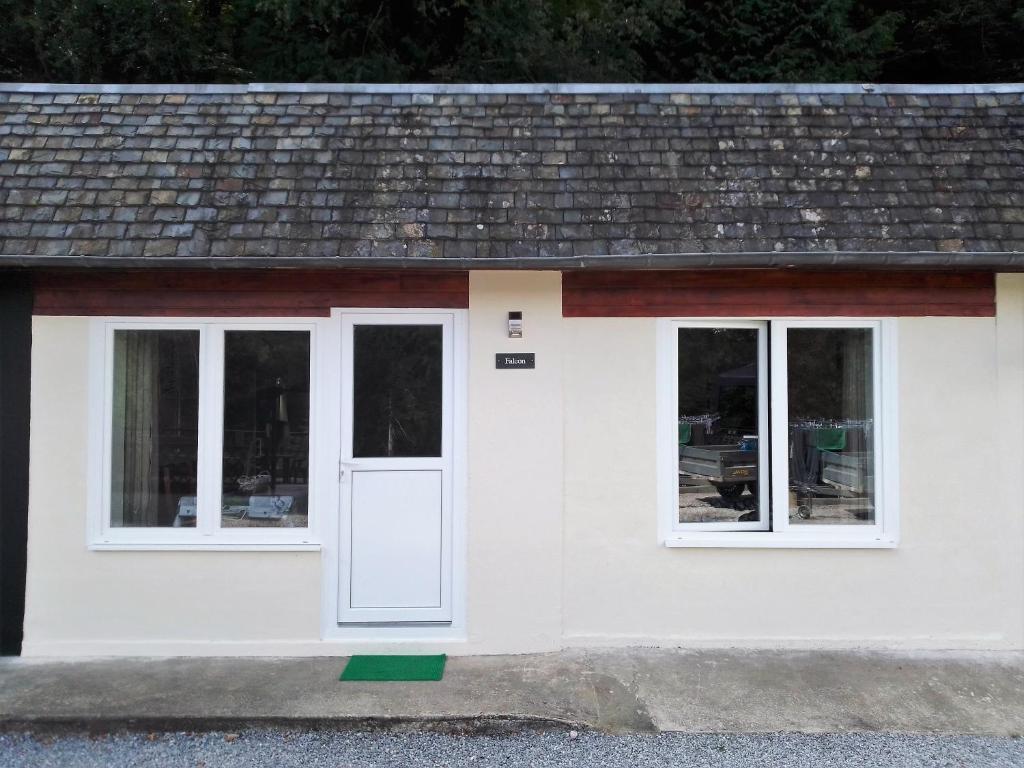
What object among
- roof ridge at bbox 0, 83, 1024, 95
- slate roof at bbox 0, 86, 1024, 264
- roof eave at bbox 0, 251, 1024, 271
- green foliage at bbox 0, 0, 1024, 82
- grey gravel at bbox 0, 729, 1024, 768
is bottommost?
grey gravel at bbox 0, 729, 1024, 768

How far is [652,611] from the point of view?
18.5 ft

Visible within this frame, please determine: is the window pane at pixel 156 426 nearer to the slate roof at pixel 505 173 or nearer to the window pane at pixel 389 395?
the slate roof at pixel 505 173

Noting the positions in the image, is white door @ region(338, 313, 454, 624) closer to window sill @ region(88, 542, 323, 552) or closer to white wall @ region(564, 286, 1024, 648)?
window sill @ region(88, 542, 323, 552)

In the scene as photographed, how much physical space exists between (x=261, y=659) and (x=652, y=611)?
2663mm

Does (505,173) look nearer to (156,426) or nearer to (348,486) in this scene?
(348,486)

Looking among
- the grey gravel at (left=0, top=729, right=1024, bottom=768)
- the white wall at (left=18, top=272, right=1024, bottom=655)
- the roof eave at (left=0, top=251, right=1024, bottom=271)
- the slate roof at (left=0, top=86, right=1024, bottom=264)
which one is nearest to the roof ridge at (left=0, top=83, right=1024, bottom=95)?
the slate roof at (left=0, top=86, right=1024, bottom=264)

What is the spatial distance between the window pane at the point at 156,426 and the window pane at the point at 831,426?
4234mm

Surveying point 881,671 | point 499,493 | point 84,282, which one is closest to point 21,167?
point 84,282

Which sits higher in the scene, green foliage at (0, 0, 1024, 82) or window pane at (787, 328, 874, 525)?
green foliage at (0, 0, 1024, 82)

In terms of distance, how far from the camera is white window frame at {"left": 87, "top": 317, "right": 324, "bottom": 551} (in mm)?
5586

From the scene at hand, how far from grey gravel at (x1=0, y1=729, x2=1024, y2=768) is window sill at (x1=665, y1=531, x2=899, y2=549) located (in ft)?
4.58

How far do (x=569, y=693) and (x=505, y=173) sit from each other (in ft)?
11.1

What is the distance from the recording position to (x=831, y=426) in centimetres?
588

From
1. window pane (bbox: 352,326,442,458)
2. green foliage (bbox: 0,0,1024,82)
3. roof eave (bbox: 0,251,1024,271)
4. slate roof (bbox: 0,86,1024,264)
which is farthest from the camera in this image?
green foliage (bbox: 0,0,1024,82)
